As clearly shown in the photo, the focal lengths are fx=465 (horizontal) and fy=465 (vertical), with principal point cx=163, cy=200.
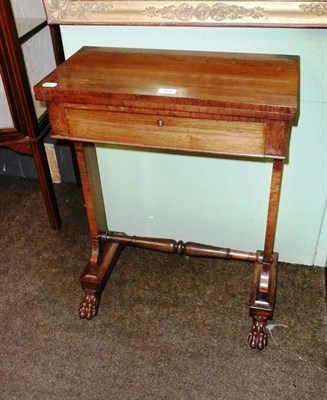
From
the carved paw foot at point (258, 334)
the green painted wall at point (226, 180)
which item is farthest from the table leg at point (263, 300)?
the green painted wall at point (226, 180)

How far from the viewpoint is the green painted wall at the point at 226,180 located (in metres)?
1.55

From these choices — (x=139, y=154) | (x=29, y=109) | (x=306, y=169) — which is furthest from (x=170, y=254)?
(x=29, y=109)

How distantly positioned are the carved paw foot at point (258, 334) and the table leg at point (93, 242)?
0.62 metres

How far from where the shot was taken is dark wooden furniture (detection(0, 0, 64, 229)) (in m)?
1.77

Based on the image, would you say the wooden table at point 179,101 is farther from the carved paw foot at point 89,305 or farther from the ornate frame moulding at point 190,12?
the carved paw foot at point 89,305

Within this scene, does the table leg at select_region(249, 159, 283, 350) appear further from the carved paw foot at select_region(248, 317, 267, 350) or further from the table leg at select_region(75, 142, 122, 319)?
the table leg at select_region(75, 142, 122, 319)

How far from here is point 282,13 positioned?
1456mm

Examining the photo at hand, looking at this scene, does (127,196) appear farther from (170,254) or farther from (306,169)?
(306,169)

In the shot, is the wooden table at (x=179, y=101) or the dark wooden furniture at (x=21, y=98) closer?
the wooden table at (x=179, y=101)

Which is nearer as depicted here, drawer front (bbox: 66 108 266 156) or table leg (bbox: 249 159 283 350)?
drawer front (bbox: 66 108 266 156)

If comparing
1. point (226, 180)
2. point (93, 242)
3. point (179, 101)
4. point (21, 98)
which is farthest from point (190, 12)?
point (93, 242)

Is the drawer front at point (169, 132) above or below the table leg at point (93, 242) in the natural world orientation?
above

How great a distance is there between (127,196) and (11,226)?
695 millimetres

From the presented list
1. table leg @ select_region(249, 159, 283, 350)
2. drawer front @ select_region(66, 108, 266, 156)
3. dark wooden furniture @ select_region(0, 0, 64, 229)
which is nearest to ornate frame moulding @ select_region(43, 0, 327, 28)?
dark wooden furniture @ select_region(0, 0, 64, 229)
